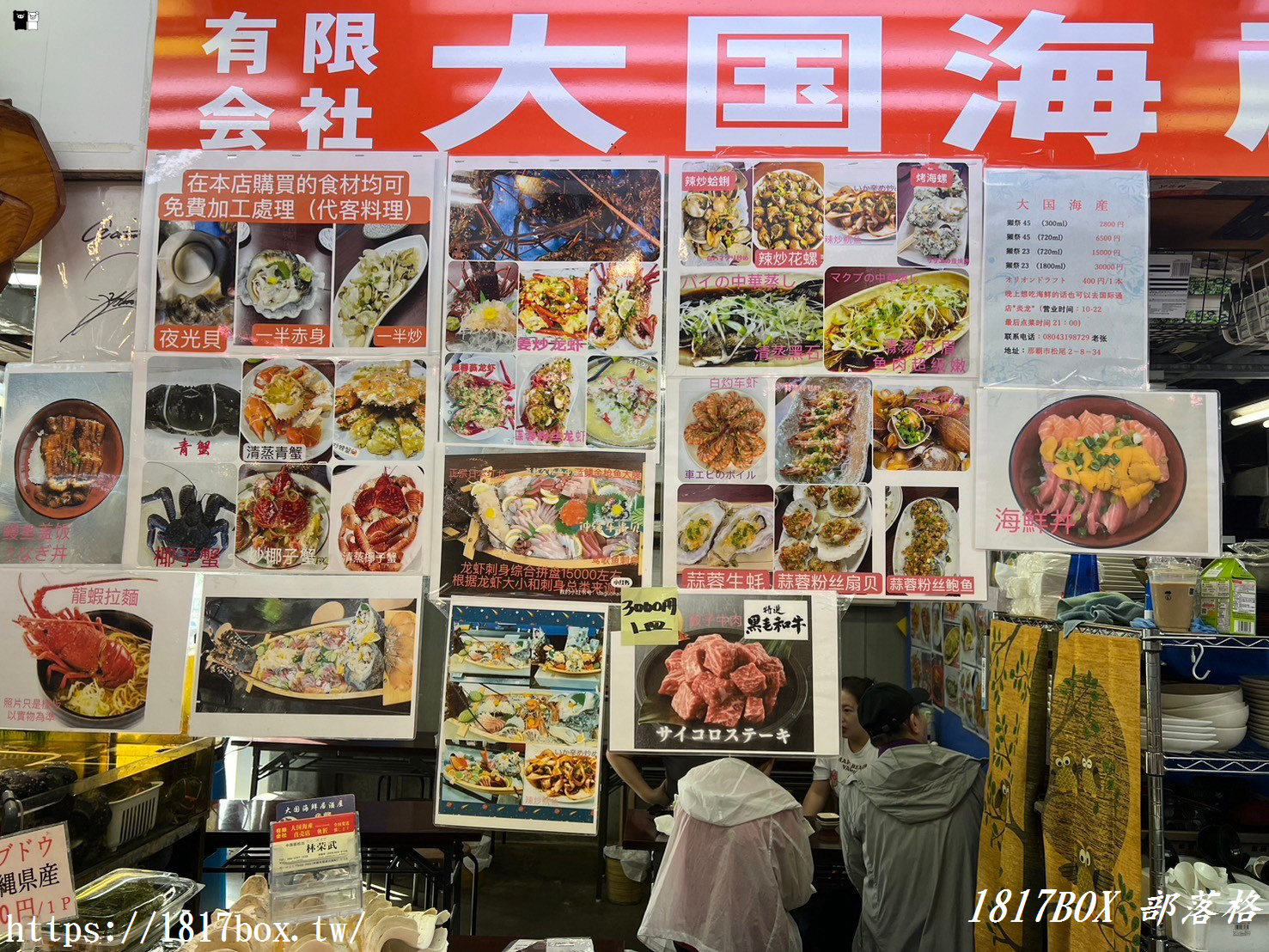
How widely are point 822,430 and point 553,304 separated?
2.32 ft

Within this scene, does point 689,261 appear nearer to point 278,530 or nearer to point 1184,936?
point 278,530

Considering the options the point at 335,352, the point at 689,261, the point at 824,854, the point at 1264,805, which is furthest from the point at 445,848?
the point at 1264,805

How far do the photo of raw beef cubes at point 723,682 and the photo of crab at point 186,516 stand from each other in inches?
43.8

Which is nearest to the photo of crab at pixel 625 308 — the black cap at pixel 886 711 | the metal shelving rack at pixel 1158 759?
the metal shelving rack at pixel 1158 759

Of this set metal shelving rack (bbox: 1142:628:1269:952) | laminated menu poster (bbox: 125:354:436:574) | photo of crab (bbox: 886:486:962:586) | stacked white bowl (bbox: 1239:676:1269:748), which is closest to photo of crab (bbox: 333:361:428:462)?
laminated menu poster (bbox: 125:354:436:574)

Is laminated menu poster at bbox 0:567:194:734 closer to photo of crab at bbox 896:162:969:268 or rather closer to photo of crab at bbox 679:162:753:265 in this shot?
photo of crab at bbox 679:162:753:265

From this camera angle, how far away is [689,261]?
2.06m

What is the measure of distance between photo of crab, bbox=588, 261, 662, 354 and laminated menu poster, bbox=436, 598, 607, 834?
2.07 feet

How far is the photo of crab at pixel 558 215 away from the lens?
2.08 m

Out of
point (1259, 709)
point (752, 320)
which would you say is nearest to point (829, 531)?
point (752, 320)

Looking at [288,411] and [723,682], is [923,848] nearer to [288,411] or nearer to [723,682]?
[723,682]

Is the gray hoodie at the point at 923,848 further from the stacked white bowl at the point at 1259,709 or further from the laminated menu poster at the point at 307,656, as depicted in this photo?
the laminated menu poster at the point at 307,656

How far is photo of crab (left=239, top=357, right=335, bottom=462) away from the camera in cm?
209

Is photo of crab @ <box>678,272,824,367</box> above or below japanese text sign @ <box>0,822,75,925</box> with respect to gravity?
above
